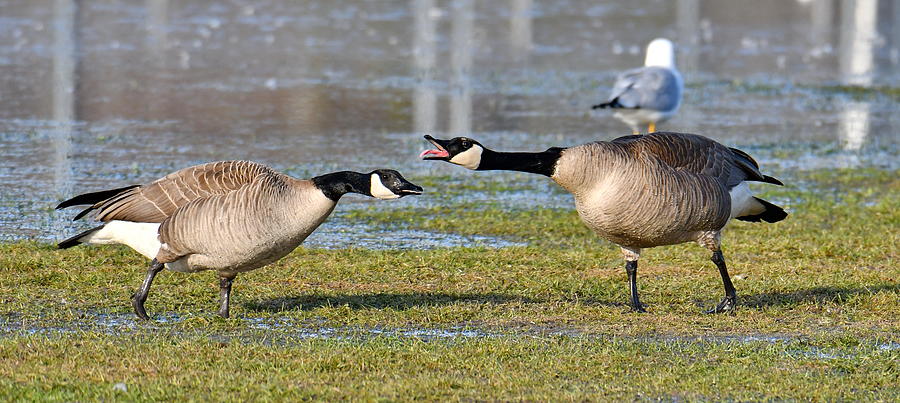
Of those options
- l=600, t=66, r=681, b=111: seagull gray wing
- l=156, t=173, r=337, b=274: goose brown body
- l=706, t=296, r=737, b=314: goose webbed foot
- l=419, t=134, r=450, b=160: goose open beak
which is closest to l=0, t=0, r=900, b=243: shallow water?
l=600, t=66, r=681, b=111: seagull gray wing

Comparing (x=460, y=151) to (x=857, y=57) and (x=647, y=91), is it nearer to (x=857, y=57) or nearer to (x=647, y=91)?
(x=647, y=91)

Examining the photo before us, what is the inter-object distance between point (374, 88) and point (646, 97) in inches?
263

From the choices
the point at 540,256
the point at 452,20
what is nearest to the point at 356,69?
the point at 452,20

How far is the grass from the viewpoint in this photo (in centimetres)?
613

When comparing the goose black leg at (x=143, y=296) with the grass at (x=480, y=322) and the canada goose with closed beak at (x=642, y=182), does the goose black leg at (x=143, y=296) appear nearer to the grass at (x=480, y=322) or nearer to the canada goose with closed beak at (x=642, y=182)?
the grass at (x=480, y=322)

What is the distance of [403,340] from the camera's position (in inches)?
280

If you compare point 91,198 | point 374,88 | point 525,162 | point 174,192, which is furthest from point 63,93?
point 525,162

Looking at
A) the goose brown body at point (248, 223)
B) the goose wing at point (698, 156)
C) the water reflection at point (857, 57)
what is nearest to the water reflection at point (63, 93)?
the goose brown body at point (248, 223)

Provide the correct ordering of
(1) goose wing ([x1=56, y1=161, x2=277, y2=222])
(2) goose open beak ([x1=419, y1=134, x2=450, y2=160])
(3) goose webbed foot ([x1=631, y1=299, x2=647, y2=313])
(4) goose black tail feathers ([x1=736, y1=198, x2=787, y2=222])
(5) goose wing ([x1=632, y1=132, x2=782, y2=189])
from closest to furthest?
(2) goose open beak ([x1=419, y1=134, x2=450, y2=160]) < (1) goose wing ([x1=56, y1=161, x2=277, y2=222]) < (5) goose wing ([x1=632, y1=132, x2=782, y2=189]) < (3) goose webbed foot ([x1=631, y1=299, x2=647, y2=313]) < (4) goose black tail feathers ([x1=736, y1=198, x2=787, y2=222])

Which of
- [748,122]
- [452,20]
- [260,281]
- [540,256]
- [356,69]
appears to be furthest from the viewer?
[452,20]

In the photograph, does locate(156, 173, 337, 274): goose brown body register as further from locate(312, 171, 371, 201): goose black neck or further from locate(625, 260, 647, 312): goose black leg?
locate(625, 260, 647, 312): goose black leg

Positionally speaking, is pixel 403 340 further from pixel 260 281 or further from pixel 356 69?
pixel 356 69

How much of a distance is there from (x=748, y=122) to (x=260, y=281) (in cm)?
1058

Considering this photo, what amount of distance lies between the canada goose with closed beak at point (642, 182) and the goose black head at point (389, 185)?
29 cm
